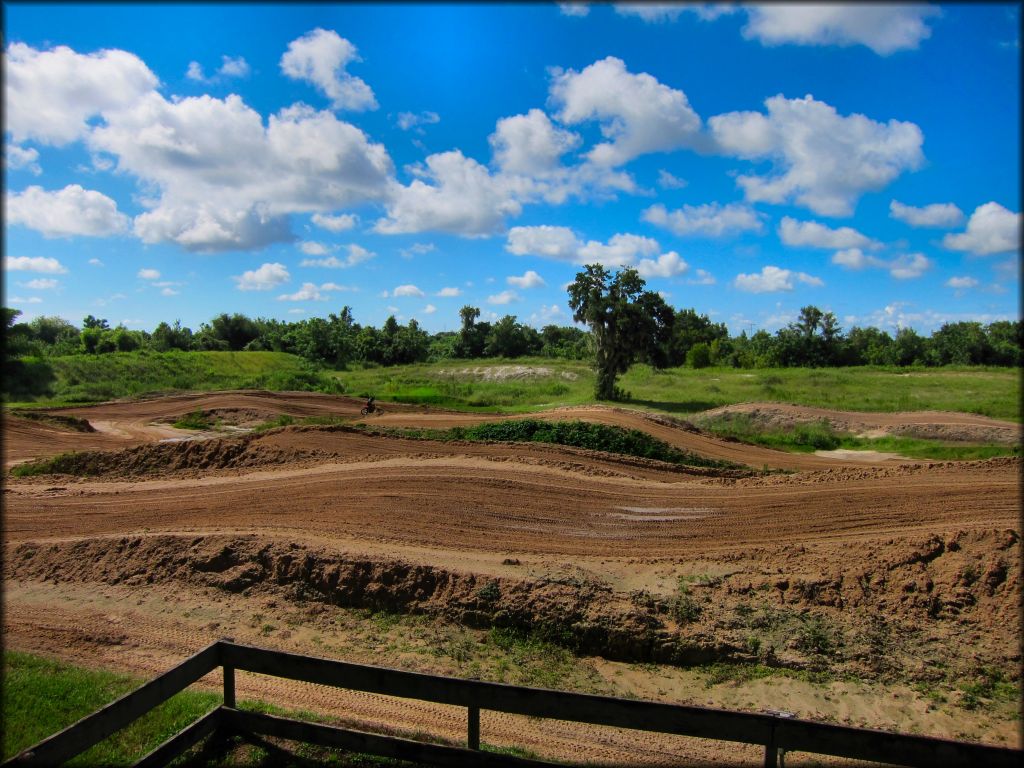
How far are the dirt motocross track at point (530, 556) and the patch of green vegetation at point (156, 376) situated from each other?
24387 millimetres

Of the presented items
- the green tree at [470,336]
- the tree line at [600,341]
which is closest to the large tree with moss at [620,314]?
the tree line at [600,341]

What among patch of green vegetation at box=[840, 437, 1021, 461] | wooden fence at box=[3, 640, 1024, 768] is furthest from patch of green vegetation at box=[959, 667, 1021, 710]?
patch of green vegetation at box=[840, 437, 1021, 461]

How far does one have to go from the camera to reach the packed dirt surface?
1053 inches

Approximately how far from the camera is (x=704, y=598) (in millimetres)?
11750

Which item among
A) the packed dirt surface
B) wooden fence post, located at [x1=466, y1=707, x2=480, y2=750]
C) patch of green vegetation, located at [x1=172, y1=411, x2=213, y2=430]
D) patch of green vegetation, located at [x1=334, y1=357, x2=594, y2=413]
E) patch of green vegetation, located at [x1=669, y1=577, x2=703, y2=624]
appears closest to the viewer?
wooden fence post, located at [x1=466, y1=707, x2=480, y2=750]

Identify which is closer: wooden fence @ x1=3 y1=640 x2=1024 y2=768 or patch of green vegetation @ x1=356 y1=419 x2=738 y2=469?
wooden fence @ x1=3 y1=640 x2=1024 y2=768

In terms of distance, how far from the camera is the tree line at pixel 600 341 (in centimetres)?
3628

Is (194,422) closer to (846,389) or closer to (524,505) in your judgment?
(524,505)

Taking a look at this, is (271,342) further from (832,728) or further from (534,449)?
(832,728)

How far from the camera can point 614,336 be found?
36250 millimetres

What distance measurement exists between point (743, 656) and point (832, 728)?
205 inches

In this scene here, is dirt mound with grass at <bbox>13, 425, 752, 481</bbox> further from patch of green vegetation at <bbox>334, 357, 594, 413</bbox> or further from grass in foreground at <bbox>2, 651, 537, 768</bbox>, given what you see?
patch of green vegetation at <bbox>334, 357, 594, 413</bbox>

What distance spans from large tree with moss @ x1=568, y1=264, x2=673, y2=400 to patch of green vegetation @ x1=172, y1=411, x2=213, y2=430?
68.8 ft

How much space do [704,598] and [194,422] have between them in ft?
95.3
